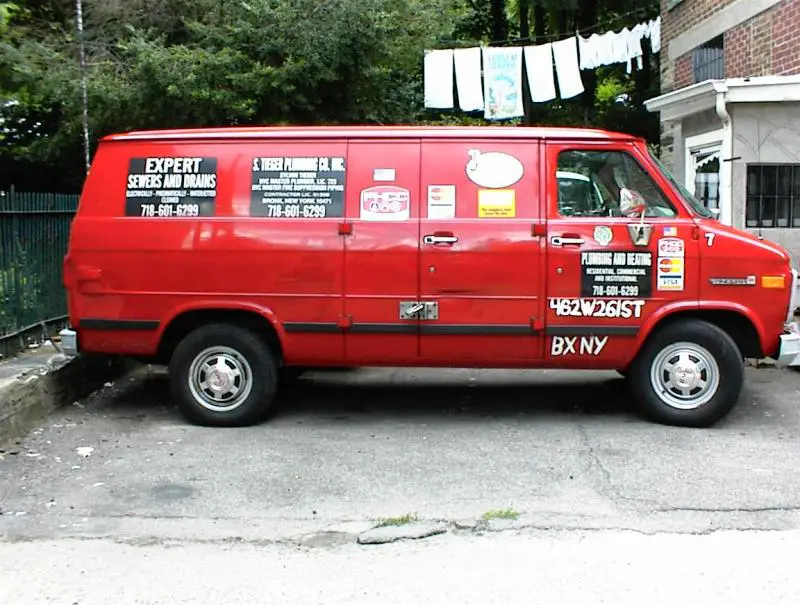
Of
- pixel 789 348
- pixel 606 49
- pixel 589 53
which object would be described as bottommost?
pixel 789 348

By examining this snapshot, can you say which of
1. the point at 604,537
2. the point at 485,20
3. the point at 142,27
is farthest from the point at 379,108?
the point at 485,20

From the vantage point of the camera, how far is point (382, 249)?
6.01m

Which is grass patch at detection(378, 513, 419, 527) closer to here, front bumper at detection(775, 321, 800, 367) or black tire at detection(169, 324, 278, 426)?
black tire at detection(169, 324, 278, 426)

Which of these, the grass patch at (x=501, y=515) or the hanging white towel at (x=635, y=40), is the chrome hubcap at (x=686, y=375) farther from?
the hanging white towel at (x=635, y=40)

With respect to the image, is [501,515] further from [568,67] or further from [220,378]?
[568,67]

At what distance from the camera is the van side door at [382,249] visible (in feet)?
19.7

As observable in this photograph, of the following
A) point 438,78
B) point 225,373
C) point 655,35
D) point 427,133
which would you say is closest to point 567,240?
point 427,133

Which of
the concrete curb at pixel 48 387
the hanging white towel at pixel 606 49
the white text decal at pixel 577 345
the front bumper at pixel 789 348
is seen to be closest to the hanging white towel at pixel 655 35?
the hanging white towel at pixel 606 49

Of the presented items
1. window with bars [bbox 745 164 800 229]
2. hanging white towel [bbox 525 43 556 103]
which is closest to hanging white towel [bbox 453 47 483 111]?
hanging white towel [bbox 525 43 556 103]

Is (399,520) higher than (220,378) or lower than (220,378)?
lower

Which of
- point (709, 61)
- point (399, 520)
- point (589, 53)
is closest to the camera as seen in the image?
point (399, 520)

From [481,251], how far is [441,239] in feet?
1.01

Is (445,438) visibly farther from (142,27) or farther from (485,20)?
(485,20)

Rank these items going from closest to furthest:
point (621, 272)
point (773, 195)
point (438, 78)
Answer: point (621, 272), point (773, 195), point (438, 78)
